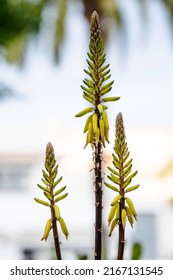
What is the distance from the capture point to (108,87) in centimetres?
44

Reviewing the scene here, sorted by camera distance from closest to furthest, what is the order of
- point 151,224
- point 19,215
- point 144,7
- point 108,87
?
point 108,87, point 144,7, point 19,215, point 151,224

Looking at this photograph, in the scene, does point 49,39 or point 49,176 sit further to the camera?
point 49,39

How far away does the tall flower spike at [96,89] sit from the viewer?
431 mm

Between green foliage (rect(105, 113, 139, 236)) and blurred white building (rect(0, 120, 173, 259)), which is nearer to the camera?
green foliage (rect(105, 113, 139, 236))

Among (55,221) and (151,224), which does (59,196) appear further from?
(151,224)

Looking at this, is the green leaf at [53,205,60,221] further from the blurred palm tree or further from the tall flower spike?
the blurred palm tree

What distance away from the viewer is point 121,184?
1.45 ft

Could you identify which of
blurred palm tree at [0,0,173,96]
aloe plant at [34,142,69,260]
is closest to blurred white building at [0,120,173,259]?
blurred palm tree at [0,0,173,96]

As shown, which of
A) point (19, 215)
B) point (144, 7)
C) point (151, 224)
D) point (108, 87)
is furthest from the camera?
point (151, 224)

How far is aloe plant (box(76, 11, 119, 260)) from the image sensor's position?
0.43m

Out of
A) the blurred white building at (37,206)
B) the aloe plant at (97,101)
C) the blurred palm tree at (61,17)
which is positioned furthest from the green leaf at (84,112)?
the blurred white building at (37,206)
